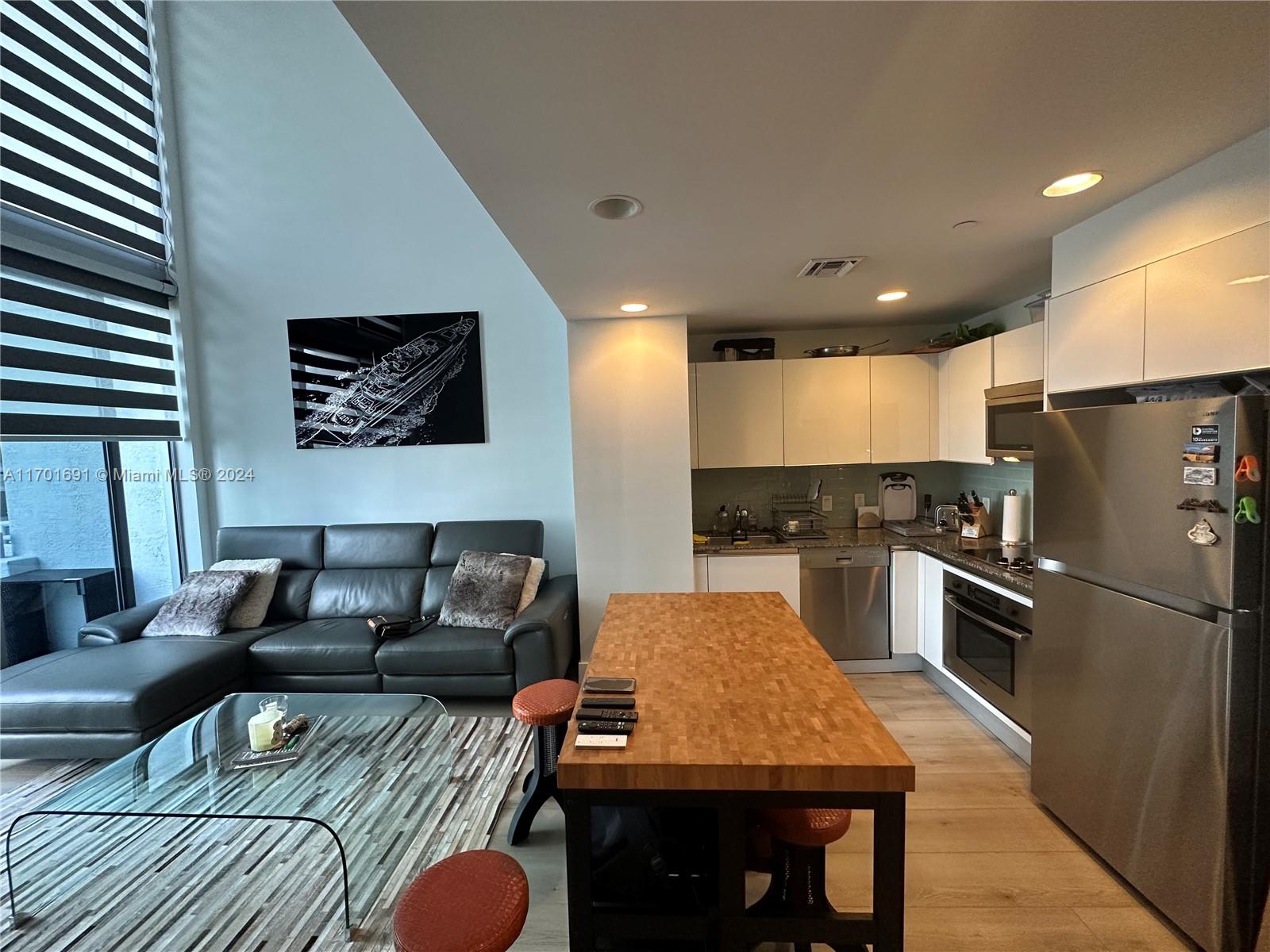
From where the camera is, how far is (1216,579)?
4.72ft

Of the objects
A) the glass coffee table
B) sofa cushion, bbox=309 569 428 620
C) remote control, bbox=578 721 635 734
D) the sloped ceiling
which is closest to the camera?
the sloped ceiling

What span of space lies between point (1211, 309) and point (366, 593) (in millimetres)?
4385

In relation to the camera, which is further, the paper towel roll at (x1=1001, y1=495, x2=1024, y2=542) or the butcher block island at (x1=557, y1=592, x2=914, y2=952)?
the paper towel roll at (x1=1001, y1=495, x2=1024, y2=542)

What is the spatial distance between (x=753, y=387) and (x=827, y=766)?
9.36 feet

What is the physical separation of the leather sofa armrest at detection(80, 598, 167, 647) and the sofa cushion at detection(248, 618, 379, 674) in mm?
786

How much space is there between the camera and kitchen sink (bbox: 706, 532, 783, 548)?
3.57 metres

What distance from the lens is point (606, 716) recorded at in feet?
4.23

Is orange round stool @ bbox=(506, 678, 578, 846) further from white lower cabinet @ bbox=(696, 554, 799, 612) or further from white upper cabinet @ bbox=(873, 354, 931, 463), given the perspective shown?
white upper cabinet @ bbox=(873, 354, 931, 463)

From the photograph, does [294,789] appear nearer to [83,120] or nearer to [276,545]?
[276,545]

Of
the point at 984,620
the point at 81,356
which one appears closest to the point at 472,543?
the point at 81,356

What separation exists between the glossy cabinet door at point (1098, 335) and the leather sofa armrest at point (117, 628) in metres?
5.12

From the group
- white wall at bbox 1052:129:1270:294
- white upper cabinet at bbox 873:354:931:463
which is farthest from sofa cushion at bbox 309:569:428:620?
white wall at bbox 1052:129:1270:294

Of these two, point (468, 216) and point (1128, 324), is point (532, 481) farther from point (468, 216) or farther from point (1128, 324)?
point (1128, 324)

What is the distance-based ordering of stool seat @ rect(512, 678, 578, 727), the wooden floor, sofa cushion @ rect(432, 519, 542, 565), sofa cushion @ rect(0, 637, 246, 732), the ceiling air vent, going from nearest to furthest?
1. the wooden floor
2. stool seat @ rect(512, 678, 578, 727)
3. the ceiling air vent
4. sofa cushion @ rect(0, 637, 246, 732)
5. sofa cushion @ rect(432, 519, 542, 565)
